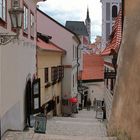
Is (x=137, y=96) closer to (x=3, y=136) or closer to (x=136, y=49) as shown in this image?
(x=136, y=49)

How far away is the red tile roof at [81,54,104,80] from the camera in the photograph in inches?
1989

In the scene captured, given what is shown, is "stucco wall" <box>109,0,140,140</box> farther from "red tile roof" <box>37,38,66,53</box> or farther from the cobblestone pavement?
"red tile roof" <box>37,38,66,53</box>

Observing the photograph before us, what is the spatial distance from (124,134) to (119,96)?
99 cm

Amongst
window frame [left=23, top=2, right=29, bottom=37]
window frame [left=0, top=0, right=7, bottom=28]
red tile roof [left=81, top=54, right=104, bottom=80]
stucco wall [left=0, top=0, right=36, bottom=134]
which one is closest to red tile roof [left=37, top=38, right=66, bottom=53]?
window frame [left=23, top=2, right=29, bottom=37]

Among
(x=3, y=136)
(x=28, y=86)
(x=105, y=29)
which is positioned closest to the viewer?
(x=3, y=136)

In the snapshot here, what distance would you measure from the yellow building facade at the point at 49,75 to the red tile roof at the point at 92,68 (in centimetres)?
1881

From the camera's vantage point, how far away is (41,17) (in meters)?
32.3

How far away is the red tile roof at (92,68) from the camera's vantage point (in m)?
50.5

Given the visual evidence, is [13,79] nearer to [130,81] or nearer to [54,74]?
[130,81]

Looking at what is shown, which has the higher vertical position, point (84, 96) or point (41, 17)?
point (41, 17)

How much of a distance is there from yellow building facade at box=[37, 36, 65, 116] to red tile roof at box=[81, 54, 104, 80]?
1881 centimetres

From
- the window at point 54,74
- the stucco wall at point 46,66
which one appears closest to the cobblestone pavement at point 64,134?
the stucco wall at point 46,66

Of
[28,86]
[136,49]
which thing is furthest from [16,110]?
[136,49]

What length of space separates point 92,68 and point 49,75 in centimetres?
3027
